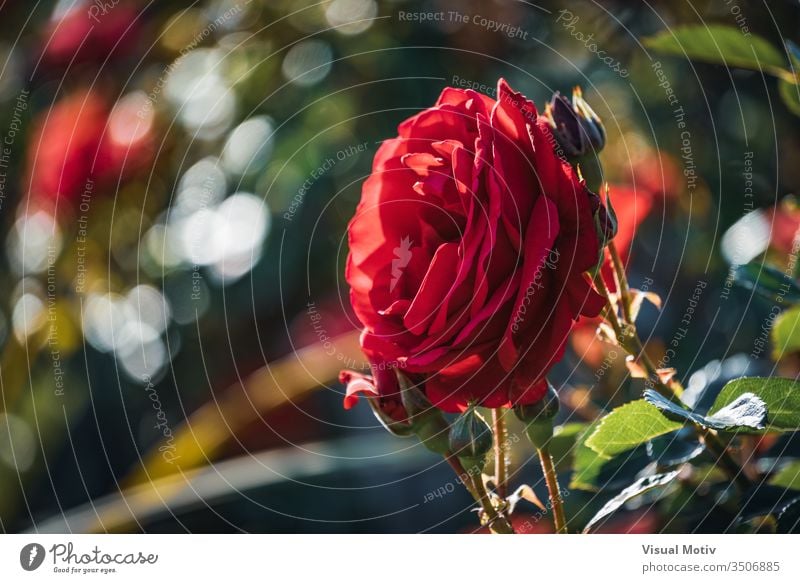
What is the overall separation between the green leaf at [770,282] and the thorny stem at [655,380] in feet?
0.26

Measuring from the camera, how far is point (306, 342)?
1006mm

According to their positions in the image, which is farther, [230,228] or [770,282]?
[230,228]

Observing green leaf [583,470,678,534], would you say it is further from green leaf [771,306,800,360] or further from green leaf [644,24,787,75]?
green leaf [644,24,787,75]

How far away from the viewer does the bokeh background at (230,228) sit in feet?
2.60

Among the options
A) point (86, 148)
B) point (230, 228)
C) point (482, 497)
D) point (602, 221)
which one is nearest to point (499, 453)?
point (482, 497)

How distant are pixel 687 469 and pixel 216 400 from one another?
23.9 inches

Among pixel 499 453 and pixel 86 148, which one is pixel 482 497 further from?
pixel 86 148

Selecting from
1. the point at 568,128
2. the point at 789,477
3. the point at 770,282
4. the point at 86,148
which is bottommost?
the point at 789,477
